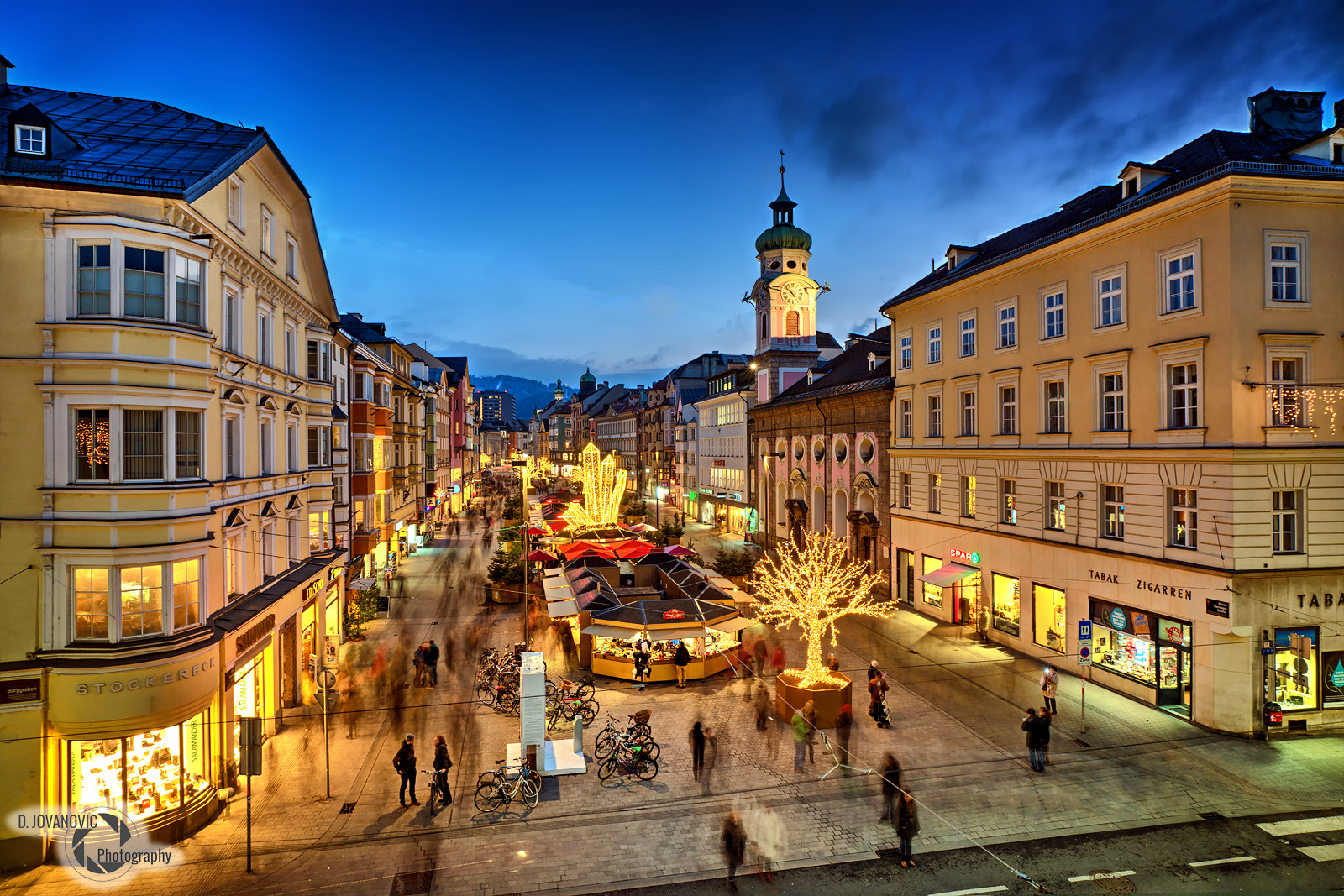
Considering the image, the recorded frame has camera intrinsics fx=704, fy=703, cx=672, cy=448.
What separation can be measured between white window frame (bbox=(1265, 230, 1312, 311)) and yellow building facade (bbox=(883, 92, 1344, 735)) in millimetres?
48

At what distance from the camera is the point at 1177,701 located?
752 inches

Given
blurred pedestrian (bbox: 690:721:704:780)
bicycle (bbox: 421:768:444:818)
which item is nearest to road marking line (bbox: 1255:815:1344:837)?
blurred pedestrian (bbox: 690:721:704:780)

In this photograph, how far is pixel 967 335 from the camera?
29.5 metres

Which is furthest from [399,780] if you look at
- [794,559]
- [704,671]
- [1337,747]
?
[794,559]

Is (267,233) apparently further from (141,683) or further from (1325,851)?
(1325,851)

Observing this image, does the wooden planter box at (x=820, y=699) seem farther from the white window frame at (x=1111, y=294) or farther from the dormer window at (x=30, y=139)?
the dormer window at (x=30, y=139)

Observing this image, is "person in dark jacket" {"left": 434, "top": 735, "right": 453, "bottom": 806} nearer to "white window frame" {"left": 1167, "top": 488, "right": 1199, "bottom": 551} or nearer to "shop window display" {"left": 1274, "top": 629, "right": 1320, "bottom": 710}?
"white window frame" {"left": 1167, "top": 488, "right": 1199, "bottom": 551}

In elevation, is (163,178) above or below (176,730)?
above

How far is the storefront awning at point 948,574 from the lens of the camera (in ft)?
92.2

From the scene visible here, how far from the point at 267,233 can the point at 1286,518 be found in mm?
27771

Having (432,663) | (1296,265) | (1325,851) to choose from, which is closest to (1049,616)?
(1325,851)

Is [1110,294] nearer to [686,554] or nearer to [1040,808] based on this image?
[1040,808]

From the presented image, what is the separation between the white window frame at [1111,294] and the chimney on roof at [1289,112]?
6035 mm

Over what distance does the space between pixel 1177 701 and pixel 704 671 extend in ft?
43.7
